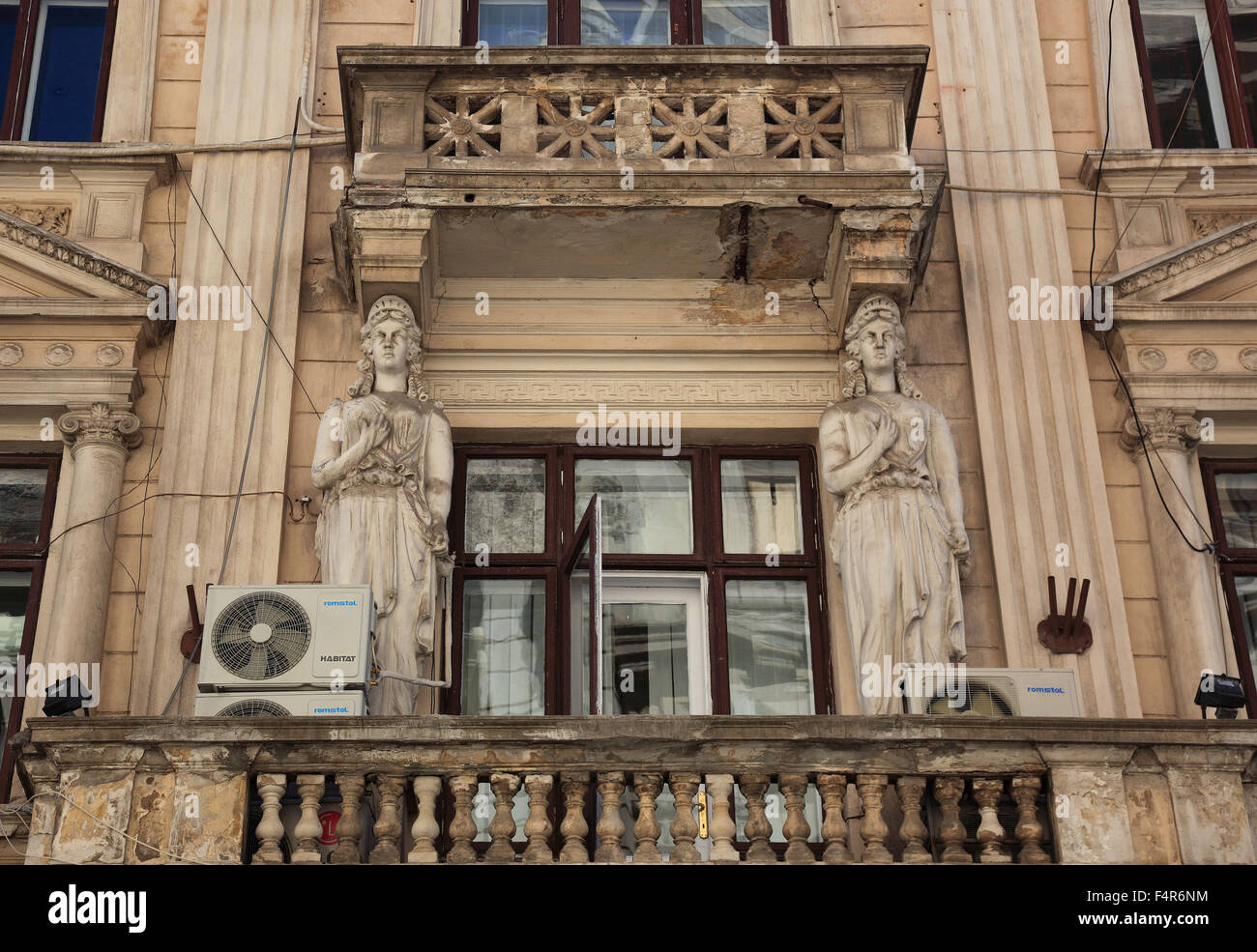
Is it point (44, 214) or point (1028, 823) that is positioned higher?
point (44, 214)

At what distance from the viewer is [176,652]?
35.3ft

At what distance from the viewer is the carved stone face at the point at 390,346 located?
451 inches

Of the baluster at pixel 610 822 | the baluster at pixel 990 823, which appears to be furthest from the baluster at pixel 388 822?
the baluster at pixel 990 823

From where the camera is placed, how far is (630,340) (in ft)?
39.8

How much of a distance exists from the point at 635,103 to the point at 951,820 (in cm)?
519

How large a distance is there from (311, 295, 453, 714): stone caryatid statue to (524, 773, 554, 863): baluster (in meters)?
1.65

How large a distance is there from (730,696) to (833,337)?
2.47 m

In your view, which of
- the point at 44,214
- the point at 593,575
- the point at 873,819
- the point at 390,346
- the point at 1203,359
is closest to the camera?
the point at 873,819

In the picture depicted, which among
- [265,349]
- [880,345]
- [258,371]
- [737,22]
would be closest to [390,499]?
[258,371]

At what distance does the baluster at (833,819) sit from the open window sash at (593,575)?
52.2 inches

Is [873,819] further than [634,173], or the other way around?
[634,173]

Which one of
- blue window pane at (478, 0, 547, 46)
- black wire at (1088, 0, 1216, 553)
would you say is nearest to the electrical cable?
blue window pane at (478, 0, 547, 46)

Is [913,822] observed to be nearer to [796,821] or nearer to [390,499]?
[796,821]
